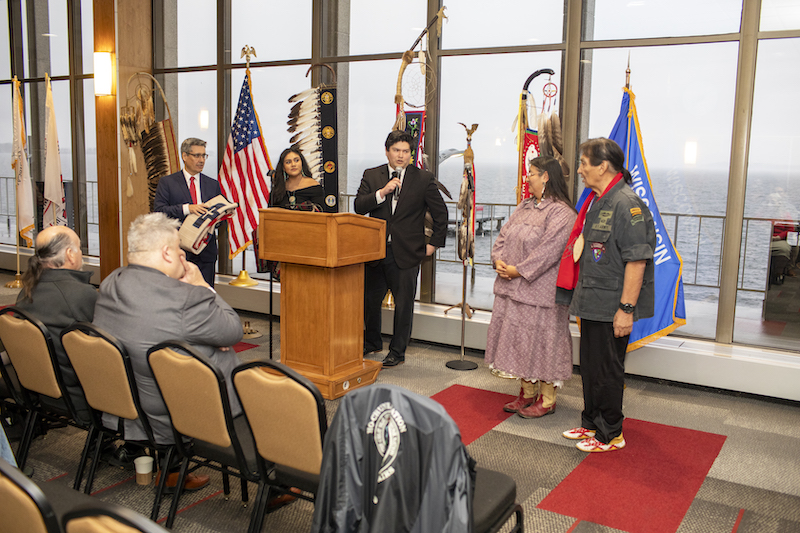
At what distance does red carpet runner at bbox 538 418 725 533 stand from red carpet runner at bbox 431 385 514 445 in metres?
0.66

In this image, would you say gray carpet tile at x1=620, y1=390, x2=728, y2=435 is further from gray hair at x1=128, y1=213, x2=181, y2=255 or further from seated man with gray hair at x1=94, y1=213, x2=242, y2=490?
gray hair at x1=128, y1=213, x2=181, y2=255

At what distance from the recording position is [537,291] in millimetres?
3947

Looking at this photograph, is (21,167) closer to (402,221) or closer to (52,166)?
(52,166)

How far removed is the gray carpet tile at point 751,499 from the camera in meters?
2.93

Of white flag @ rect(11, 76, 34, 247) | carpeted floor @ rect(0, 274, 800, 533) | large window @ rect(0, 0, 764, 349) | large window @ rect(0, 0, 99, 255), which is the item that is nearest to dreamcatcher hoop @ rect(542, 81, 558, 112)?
large window @ rect(0, 0, 764, 349)

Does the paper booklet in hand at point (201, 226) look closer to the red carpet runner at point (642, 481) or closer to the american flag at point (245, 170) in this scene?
the american flag at point (245, 170)

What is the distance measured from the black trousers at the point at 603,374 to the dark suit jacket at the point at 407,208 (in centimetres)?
181

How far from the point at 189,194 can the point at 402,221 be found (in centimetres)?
182

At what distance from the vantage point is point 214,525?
8.96 ft

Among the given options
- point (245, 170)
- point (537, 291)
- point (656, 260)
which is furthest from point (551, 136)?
point (245, 170)

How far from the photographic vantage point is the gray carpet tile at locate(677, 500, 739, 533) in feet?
9.05

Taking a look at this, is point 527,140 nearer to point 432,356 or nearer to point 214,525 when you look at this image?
point 432,356

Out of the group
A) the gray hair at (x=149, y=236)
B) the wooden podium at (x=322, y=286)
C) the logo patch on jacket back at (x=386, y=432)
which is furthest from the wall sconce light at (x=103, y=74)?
the logo patch on jacket back at (x=386, y=432)

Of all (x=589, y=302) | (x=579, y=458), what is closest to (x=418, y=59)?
(x=589, y=302)
